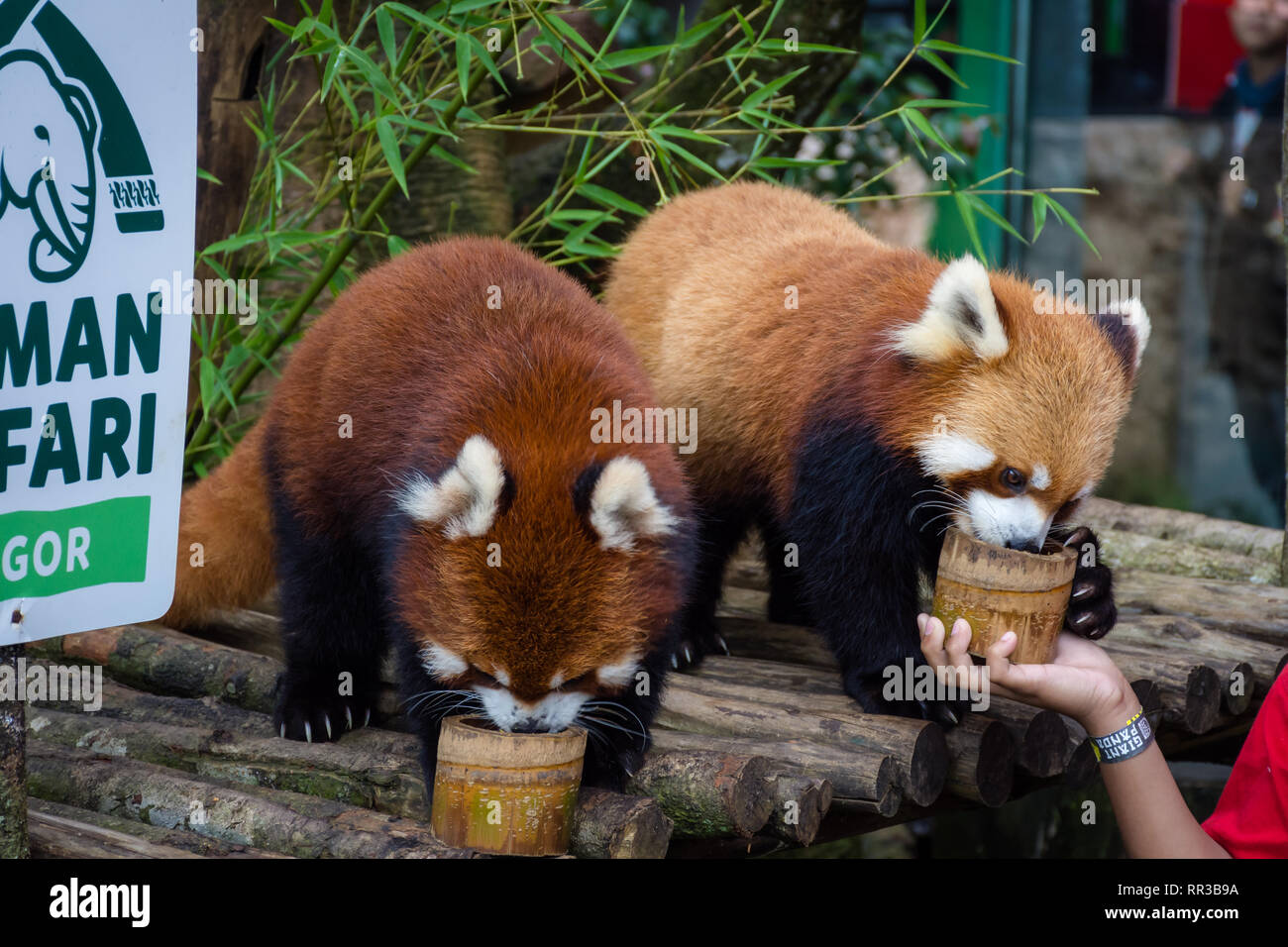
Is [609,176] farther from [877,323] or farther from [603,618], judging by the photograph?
[603,618]

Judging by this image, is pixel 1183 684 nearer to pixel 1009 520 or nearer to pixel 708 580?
pixel 1009 520

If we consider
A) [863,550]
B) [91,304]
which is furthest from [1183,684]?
[91,304]

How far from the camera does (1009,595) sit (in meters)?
2.45

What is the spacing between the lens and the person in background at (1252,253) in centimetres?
612

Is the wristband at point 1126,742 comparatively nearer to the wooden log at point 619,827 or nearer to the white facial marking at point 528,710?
the wooden log at point 619,827

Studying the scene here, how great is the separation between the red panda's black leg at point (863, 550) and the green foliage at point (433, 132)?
42.7 inches

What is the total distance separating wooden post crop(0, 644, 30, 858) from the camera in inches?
89.0

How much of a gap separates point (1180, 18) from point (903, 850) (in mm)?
4297

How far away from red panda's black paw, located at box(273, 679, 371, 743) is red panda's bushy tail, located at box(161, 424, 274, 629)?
55cm

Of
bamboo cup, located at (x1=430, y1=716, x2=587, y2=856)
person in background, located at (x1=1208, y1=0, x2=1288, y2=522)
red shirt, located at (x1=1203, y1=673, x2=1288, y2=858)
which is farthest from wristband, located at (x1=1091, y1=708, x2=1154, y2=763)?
person in background, located at (x1=1208, y1=0, x2=1288, y2=522)

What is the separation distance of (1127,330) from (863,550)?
0.81m

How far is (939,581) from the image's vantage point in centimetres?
258
